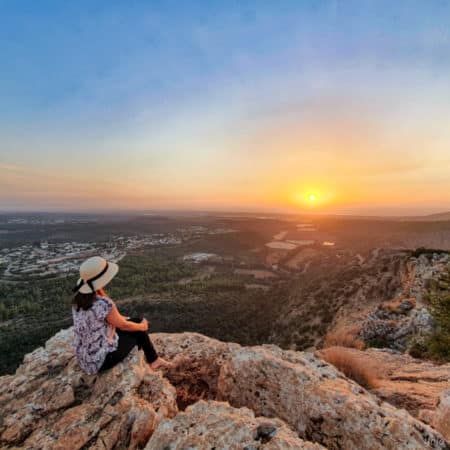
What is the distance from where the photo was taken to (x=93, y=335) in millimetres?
3266

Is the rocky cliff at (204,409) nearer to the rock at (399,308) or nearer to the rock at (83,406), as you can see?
the rock at (83,406)

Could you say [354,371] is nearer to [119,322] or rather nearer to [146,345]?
[146,345]

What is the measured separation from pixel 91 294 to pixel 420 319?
12705mm

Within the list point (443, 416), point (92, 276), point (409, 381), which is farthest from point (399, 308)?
point (92, 276)

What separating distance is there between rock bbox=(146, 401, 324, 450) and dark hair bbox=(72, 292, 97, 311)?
179 cm

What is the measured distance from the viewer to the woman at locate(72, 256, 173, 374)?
3.27 metres

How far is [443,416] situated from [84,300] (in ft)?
16.6

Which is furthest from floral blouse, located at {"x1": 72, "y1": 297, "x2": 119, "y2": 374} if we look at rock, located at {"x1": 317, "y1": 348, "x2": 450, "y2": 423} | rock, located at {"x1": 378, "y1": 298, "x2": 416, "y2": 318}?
rock, located at {"x1": 378, "y1": 298, "x2": 416, "y2": 318}

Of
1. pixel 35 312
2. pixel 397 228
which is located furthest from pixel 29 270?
pixel 397 228

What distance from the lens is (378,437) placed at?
2.34 m

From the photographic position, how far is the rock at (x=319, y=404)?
2.32 meters

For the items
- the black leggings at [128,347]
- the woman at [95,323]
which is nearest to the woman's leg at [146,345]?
the black leggings at [128,347]

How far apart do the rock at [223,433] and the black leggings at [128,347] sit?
4.72 feet

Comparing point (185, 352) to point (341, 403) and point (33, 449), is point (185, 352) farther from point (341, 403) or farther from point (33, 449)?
point (341, 403)
